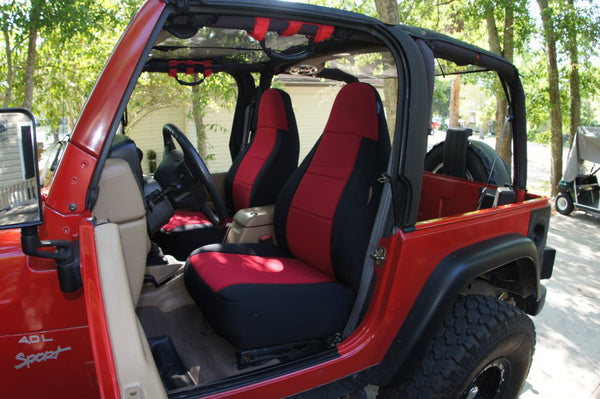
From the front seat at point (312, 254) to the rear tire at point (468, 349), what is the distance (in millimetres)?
429

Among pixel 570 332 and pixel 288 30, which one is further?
pixel 570 332

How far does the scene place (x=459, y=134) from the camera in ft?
10.1

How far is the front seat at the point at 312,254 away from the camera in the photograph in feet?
6.31

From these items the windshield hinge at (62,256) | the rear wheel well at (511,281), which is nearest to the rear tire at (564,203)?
the rear wheel well at (511,281)

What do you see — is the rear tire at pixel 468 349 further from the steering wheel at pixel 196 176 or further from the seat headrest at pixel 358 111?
the steering wheel at pixel 196 176

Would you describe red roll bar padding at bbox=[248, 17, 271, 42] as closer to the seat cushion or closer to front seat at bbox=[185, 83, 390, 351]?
front seat at bbox=[185, 83, 390, 351]

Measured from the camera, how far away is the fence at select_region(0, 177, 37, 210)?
3.99 ft

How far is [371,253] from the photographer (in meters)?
1.95

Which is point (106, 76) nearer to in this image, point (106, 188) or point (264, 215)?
point (106, 188)

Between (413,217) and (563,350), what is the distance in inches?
91.2

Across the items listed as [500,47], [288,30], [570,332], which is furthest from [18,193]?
[500,47]

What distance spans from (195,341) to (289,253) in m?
0.75

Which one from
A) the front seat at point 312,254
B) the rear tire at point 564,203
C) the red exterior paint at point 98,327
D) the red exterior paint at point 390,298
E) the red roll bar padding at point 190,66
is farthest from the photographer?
the rear tire at point 564,203

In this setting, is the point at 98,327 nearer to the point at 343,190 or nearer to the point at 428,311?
the point at 428,311
